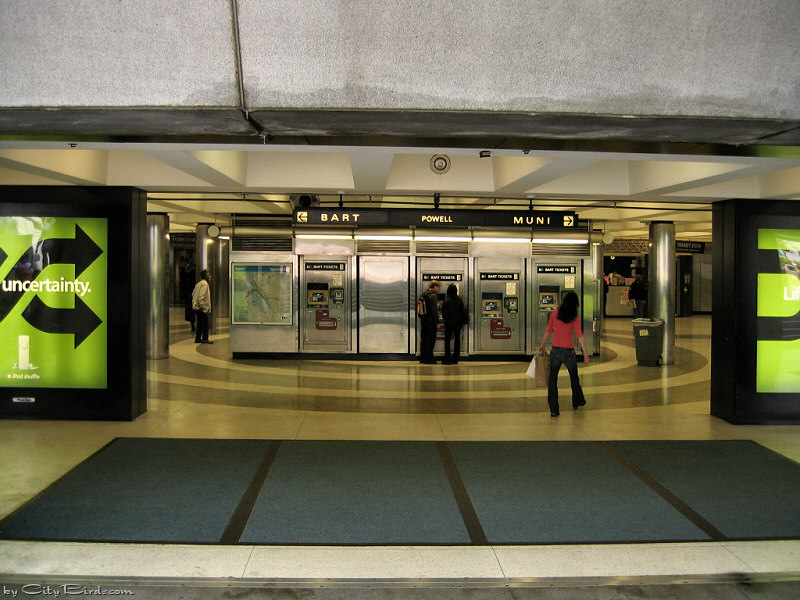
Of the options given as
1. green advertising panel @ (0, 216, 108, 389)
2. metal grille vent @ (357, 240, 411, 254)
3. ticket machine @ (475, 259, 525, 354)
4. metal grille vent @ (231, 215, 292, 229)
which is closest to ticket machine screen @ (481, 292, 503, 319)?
ticket machine @ (475, 259, 525, 354)

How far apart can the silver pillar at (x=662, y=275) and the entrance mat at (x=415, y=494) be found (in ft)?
24.3

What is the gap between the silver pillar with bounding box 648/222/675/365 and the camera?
1430 cm

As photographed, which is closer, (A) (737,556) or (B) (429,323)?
(A) (737,556)

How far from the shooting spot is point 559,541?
4.70m

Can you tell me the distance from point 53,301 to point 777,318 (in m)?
10.2

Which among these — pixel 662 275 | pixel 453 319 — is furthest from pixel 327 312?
pixel 662 275

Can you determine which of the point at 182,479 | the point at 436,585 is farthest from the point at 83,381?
the point at 436,585

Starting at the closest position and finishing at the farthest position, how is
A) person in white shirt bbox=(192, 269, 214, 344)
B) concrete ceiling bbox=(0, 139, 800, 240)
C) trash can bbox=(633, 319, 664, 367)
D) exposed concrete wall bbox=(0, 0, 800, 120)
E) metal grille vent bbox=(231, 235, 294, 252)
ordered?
1. exposed concrete wall bbox=(0, 0, 800, 120)
2. concrete ceiling bbox=(0, 139, 800, 240)
3. trash can bbox=(633, 319, 664, 367)
4. metal grille vent bbox=(231, 235, 294, 252)
5. person in white shirt bbox=(192, 269, 214, 344)

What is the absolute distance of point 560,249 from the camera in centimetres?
1495

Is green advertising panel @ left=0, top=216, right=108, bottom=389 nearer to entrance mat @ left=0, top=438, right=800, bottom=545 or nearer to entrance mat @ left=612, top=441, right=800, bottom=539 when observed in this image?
entrance mat @ left=0, top=438, right=800, bottom=545

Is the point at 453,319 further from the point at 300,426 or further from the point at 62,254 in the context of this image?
the point at 62,254

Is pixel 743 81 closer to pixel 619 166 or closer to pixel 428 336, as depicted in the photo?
pixel 619 166

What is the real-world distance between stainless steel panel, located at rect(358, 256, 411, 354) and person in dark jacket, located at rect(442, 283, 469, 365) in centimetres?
109

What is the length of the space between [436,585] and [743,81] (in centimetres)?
369
